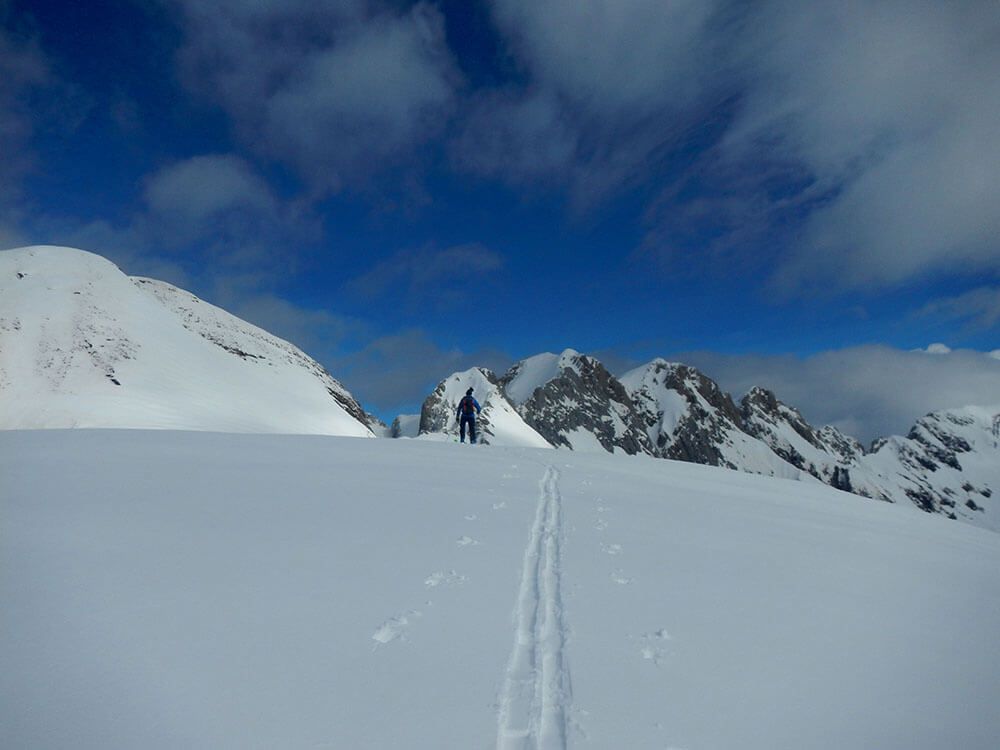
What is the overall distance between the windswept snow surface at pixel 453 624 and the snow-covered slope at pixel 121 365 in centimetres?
2764

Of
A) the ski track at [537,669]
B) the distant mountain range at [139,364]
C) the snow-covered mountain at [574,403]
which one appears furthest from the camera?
the snow-covered mountain at [574,403]

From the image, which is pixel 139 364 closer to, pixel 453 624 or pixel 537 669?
pixel 453 624

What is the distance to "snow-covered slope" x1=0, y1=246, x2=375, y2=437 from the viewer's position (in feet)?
104

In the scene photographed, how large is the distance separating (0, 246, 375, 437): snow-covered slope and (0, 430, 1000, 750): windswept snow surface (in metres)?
27.6

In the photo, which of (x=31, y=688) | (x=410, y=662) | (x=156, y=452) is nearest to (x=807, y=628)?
(x=410, y=662)

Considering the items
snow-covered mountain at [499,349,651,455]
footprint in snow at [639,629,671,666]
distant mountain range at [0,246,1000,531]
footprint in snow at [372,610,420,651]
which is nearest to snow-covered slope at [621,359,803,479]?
snow-covered mountain at [499,349,651,455]

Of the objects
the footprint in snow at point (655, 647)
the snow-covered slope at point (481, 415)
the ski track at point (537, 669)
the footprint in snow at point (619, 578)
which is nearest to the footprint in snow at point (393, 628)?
the ski track at point (537, 669)

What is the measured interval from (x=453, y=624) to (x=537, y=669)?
101 cm

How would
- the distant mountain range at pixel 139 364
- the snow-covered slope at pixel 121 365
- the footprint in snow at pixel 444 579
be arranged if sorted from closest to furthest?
the footprint in snow at pixel 444 579 → the snow-covered slope at pixel 121 365 → the distant mountain range at pixel 139 364

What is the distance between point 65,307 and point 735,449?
663 ft

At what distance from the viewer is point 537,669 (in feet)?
13.2

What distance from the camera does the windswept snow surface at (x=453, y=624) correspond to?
11.1 feet

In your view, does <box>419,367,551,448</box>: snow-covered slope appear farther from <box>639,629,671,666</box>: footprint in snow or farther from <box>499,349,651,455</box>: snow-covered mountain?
<box>639,629,671,666</box>: footprint in snow

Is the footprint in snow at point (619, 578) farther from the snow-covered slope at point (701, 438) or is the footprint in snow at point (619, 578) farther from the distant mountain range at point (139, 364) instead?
the snow-covered slope at point (701, 438)
